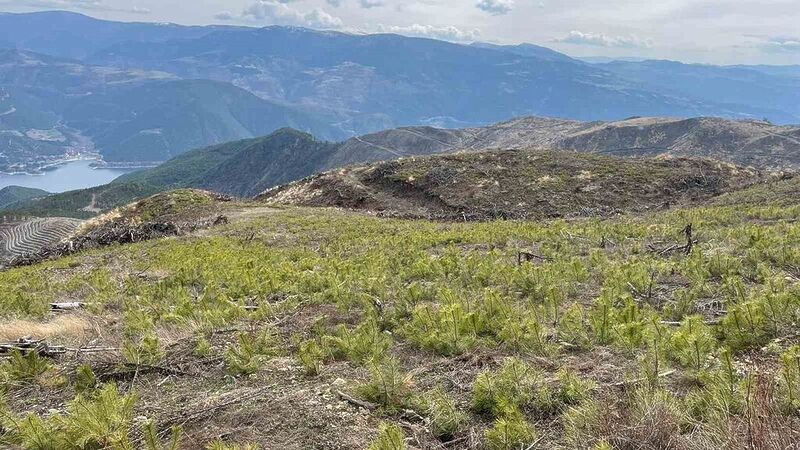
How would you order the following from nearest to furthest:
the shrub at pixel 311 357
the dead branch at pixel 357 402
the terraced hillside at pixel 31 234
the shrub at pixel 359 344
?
the dead branch at pixel 357 402, the shrub at pixel 311 357, the shrub at pixel 359 344, the terraced hillside at pixel 31 234

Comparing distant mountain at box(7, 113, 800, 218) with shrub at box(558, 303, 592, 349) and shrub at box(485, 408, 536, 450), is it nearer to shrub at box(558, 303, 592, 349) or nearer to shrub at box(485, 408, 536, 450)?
shrub at box(558, 303, 592, 349)

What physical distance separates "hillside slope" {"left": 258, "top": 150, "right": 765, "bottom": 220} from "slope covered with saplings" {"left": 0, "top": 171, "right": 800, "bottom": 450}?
2128 cm

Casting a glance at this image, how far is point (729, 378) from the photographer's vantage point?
4.15 meters

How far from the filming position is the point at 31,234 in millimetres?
71125

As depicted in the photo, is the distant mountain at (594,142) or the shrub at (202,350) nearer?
the shrub at (202,350)

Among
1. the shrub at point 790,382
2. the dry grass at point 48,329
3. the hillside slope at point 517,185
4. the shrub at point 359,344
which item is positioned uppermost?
the shrub at point 790,382

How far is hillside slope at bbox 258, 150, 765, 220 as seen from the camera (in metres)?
34.8

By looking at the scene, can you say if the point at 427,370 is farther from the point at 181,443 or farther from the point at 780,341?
the point at 780,341

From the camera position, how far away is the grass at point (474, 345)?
4.02 m

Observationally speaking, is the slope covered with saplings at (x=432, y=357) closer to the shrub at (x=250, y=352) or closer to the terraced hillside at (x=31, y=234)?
the shrub at (x=250, y=352)

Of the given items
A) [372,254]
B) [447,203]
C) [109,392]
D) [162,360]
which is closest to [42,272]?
[372,254]

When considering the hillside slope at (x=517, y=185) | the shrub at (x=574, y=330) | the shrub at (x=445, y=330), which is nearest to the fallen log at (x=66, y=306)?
the shrub at (x=445, y=330)

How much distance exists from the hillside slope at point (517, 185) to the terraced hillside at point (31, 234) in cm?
3619

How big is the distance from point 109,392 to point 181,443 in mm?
966
